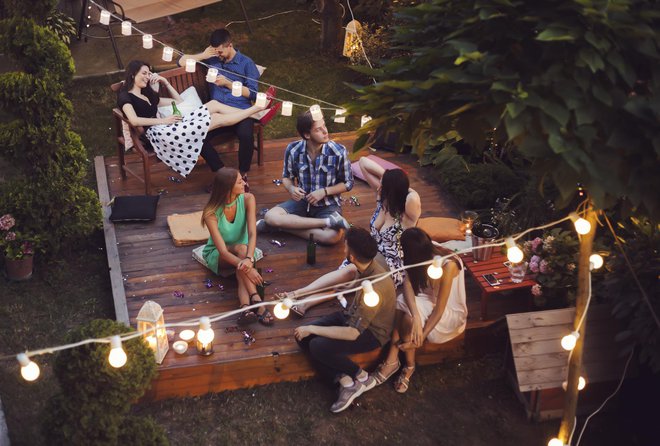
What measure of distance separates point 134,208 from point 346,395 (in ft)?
8.97

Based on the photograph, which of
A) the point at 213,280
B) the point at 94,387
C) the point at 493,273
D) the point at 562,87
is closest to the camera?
the point at 562,87

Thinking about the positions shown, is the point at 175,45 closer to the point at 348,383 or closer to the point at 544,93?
the point at 348,383

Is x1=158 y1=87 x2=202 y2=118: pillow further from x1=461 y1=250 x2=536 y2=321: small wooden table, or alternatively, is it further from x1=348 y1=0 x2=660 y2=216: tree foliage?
x1=348 y1=0 x2=660 y2=216: tree foliage

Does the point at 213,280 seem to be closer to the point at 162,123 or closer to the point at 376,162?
the point at 162,123

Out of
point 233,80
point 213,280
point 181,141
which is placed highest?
point 233,80

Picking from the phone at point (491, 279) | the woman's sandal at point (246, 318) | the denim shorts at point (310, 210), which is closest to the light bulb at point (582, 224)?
the phone at point (491, 279)

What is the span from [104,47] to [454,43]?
7.66 metres

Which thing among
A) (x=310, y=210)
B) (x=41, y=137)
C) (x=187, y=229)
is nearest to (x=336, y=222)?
(x=310, y=210)

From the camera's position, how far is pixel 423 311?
18.7ft

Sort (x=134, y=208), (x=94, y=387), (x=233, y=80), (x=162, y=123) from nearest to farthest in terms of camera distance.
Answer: (x=94, y=387), (x=134, y=208), (x=162, y=123), (x=233, y=80)

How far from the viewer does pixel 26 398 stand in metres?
5.65

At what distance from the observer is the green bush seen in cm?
427

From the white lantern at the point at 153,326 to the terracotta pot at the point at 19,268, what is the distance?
1526 mm

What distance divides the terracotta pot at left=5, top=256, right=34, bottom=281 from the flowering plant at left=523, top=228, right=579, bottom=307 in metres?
3.91
